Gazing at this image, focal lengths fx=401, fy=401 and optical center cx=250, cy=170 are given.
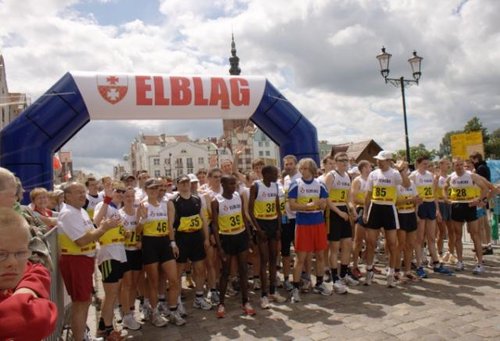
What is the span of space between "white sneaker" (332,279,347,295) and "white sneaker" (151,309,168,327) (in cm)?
259

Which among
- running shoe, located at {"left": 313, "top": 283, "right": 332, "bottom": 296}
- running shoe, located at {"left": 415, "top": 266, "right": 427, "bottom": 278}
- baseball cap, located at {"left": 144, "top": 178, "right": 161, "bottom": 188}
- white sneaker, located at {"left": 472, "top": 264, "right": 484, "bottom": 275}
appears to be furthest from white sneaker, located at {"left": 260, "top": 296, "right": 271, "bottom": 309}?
white sneaker, located at {"left": 472, "top": 264, "right": 484, "bottom": 275}

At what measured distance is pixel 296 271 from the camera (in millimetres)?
5977

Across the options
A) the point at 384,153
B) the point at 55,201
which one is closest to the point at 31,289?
the point at 55,201

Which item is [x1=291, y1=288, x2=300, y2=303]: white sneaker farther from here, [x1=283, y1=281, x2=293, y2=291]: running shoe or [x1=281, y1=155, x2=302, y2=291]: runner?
[x1=281, y1=155, x2=302, y2=291]: runner

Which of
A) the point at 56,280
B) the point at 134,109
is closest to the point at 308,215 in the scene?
the point at 56,280

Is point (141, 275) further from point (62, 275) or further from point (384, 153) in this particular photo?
point (384, 153)

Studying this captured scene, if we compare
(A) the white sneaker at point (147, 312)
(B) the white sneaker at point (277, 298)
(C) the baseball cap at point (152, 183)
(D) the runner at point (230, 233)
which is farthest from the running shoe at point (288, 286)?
(C) the baseball cap at point (152, 183)

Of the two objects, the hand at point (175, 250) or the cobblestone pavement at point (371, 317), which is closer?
the cobblestone pavement at point (371, 317)

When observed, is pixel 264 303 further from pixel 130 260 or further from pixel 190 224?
pixel 130 260

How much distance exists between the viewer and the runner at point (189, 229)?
18.7ft

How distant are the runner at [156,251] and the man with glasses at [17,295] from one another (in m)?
3.66

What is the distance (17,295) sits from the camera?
1605mm

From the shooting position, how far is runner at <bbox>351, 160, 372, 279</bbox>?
706 cm

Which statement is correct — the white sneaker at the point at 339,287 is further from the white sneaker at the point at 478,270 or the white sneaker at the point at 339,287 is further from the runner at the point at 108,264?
the runner at the point at 108,264
